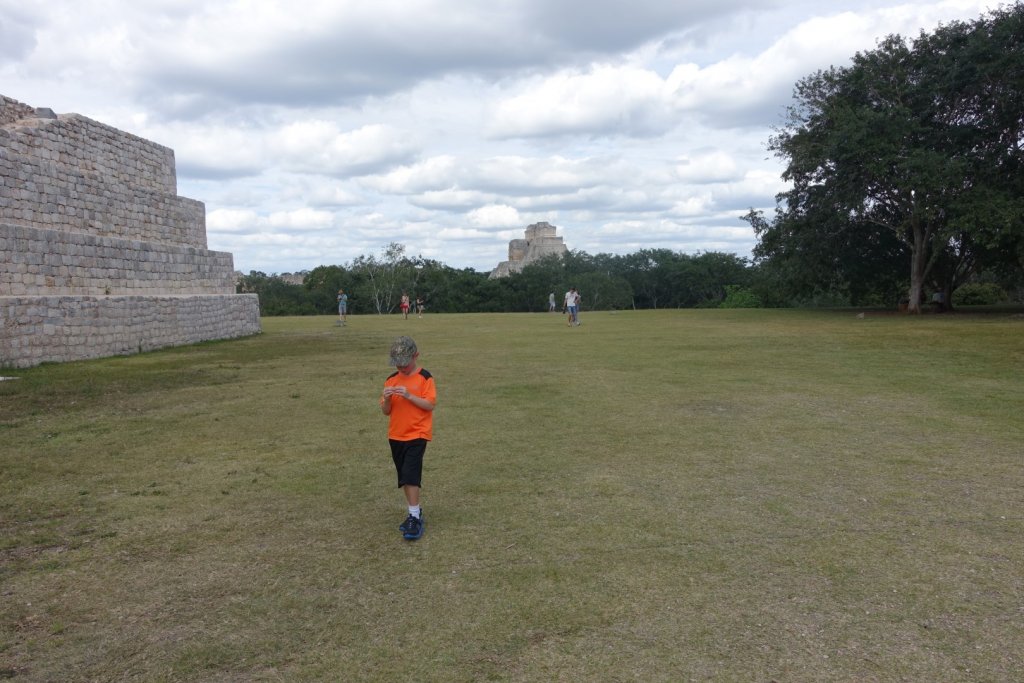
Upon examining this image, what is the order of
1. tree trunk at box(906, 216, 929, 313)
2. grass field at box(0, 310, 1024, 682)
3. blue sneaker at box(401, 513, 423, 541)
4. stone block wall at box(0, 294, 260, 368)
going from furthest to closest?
tree trunk at box(906, 216, 929, 313) < stone block wall at box(0, 294, 260, 368) < blue sneaker at box(401, 513, 423, 541) < grass field at box(0, 310, 1024, 682)

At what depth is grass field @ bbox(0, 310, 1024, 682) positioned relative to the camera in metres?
3.19

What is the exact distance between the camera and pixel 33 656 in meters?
3.20

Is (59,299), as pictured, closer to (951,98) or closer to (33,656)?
(33,656)

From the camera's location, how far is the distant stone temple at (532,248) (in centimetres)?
9206

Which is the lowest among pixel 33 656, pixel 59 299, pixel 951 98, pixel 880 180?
pixel 33 656

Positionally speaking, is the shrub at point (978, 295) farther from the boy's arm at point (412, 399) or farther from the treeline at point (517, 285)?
the boy's arm at point (412, 399)

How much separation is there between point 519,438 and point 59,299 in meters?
11.5

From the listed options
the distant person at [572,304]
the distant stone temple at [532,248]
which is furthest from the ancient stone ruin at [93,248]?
the distant stone temple at [532,248]

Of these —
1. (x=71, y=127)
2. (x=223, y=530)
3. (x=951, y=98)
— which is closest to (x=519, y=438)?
(x=223, y=530)

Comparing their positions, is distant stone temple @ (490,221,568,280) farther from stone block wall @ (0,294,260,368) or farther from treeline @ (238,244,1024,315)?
stone block wall @ (0,294,260,368)

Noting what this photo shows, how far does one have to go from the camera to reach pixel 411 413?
4.73 meters

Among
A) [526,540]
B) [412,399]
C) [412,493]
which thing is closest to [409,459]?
[412,493]

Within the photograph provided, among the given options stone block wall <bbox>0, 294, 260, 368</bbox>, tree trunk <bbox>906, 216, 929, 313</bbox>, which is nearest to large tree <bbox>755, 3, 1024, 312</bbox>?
tree trunk <bbox>906, 216, 929, 313</bbox>

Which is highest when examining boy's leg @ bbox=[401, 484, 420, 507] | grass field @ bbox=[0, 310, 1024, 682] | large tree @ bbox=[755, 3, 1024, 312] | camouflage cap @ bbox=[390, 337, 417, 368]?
large tree @ bbox=[755, 3, 1024, 312]
